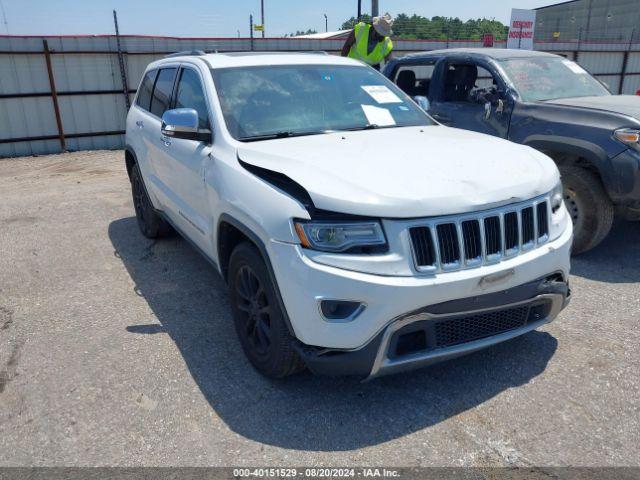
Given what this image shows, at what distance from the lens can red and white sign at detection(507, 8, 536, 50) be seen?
48.4ft

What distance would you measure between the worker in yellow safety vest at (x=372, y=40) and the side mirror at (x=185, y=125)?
18.9 feet

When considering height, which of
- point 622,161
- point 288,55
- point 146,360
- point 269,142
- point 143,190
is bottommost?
point 146,360

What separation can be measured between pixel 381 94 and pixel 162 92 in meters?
1.99

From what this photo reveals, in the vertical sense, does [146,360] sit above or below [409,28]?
below

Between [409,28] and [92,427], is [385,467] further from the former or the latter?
[409,28]

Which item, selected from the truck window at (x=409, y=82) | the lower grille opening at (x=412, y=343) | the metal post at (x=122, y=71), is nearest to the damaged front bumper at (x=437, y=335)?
the lower grille opening at (x=412, y=343)

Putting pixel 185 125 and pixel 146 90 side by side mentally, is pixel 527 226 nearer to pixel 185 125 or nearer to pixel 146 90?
pixel 185 125

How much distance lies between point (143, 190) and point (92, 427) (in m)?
3.14

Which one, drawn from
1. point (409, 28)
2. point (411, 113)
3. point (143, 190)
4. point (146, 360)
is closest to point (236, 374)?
point (146, 360)

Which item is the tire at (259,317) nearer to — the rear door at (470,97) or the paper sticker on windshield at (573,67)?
the rear door at (470,97)

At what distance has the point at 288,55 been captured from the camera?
13.8ft

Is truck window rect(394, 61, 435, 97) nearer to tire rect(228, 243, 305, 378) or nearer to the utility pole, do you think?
tire rect(228, 243, 305, 378)

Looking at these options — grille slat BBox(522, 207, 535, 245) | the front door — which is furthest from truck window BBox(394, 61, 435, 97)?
grille slat BBox(522, 207, 535, 245)

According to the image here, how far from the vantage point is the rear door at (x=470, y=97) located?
5.53 meters
